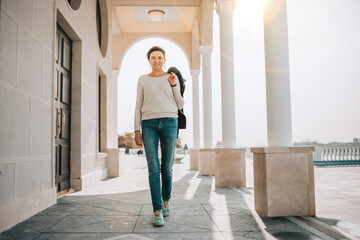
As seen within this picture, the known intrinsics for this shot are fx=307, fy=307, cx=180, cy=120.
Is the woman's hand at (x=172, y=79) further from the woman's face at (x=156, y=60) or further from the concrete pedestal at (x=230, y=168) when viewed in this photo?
the concrete pedestal at (x=230, y=168)

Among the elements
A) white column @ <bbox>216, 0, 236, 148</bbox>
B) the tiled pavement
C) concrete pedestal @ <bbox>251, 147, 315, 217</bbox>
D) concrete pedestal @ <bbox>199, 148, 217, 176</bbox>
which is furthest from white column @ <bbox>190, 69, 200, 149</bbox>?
concrete pedestal @ <bbox>251, 147, 315, 217</bbox>

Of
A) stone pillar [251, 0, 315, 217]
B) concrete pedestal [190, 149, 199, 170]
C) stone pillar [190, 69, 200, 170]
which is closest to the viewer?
stone pillar [251, 0, 315, 217]

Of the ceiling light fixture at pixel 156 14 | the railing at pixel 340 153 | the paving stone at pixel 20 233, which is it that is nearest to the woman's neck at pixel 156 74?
the paving stone at pixel 20 233

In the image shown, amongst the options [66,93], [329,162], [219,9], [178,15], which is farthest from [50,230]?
[329,162]

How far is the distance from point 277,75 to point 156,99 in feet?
5.70

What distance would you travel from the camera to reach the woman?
3.46 meters

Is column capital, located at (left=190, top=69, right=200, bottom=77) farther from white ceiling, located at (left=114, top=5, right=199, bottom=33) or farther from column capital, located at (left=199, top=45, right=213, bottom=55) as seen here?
column capital, located at (left=199, top=45, right=213, bottom=55)

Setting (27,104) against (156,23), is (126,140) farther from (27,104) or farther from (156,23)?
(27,104)

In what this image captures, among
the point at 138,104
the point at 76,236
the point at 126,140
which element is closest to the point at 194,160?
the point at 138,104

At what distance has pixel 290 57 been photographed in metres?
4.20

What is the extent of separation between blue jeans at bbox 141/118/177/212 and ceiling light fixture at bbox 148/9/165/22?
30.6 ft

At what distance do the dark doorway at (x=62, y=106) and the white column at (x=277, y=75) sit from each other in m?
3.44

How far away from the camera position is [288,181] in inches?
151

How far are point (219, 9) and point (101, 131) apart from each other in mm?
5079
